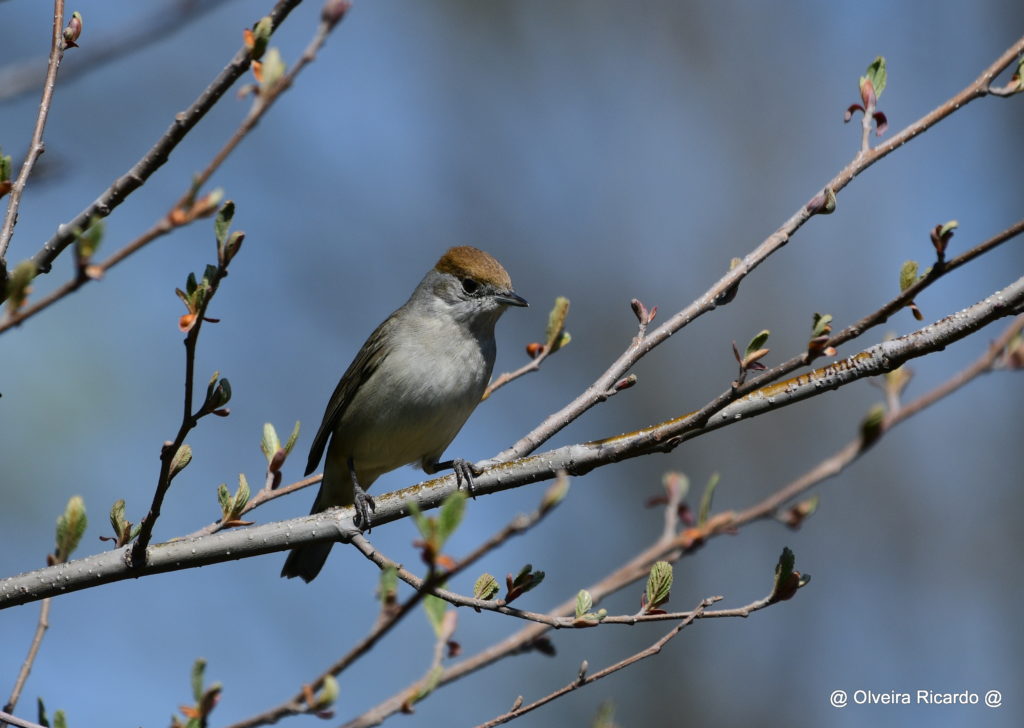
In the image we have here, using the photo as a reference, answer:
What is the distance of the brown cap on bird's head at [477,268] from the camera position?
574 centimetres

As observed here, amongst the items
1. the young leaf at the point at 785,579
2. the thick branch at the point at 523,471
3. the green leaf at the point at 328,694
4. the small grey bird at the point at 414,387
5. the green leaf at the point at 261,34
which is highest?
the small grey bird at the point at 414,387

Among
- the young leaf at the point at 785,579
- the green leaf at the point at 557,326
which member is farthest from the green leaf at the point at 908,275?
the green leaf at the point at 557,326

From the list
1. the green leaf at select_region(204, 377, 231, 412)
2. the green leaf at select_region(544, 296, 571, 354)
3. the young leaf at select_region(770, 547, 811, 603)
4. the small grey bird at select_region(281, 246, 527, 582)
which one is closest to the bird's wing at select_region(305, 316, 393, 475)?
the small grey bird at select_region(281, 246, 527, 582)

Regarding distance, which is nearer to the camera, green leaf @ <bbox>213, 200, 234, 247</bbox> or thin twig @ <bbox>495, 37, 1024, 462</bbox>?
green leaf @ <bbox>213, 200, 234, 247</bbox>

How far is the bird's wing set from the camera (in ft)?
18.0

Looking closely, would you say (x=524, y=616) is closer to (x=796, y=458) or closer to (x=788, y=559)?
(x=788, y=559)

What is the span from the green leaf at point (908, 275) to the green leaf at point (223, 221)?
1601 mm

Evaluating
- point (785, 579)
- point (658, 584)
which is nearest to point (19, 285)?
point (658, 584)

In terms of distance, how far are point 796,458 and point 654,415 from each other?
154 centimetres

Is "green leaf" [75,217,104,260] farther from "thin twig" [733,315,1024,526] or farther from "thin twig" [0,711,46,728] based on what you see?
"thin twig" [733,315,1024,526]

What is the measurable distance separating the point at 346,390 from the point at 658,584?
125 inches

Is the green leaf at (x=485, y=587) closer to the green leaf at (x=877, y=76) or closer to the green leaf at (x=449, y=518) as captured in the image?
the green leaf at (x=449, y=518)

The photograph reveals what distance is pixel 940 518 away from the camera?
1116 centimetres

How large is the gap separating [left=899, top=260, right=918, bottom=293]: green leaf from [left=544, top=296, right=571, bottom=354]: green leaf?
4.00 feet
